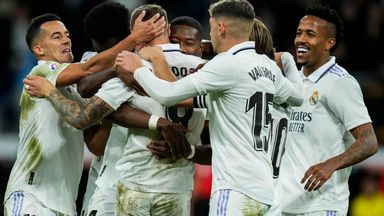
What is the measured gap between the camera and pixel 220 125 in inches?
285

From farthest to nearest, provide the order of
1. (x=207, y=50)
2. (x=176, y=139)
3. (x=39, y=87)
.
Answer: (x=207, y=50)
(x=39, y=87)
(x=176, y=139)

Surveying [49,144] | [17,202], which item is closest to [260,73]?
[49,144]

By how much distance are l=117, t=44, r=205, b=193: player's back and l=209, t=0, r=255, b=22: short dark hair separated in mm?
506

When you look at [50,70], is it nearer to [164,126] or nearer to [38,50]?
[38,50]

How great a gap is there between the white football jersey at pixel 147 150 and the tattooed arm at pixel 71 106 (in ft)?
0.25

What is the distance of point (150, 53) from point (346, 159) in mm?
1824

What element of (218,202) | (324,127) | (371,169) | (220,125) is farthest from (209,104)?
(371,169)

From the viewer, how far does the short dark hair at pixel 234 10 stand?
7262 millimetres

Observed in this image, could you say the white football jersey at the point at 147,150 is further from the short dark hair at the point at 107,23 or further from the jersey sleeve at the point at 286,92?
the short dark hair at the point at 107,23

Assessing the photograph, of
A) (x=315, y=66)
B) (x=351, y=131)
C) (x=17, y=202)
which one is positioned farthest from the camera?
(x=315, y=66)

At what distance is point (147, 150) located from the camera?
7.63m

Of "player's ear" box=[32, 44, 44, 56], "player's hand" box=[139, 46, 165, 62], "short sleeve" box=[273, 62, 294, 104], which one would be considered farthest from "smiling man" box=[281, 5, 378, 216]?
"player's ear" box=[32, 44, 44, 56]

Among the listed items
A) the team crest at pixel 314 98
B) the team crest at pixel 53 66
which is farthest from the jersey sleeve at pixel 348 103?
the team crest at pixel 53 66

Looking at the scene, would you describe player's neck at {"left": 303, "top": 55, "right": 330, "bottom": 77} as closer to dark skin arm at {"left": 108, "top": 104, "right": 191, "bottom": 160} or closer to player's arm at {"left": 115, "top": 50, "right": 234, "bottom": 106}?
dark skin arm at {"left": 108, "top": 104, "right": 191, "bottom": 160}
